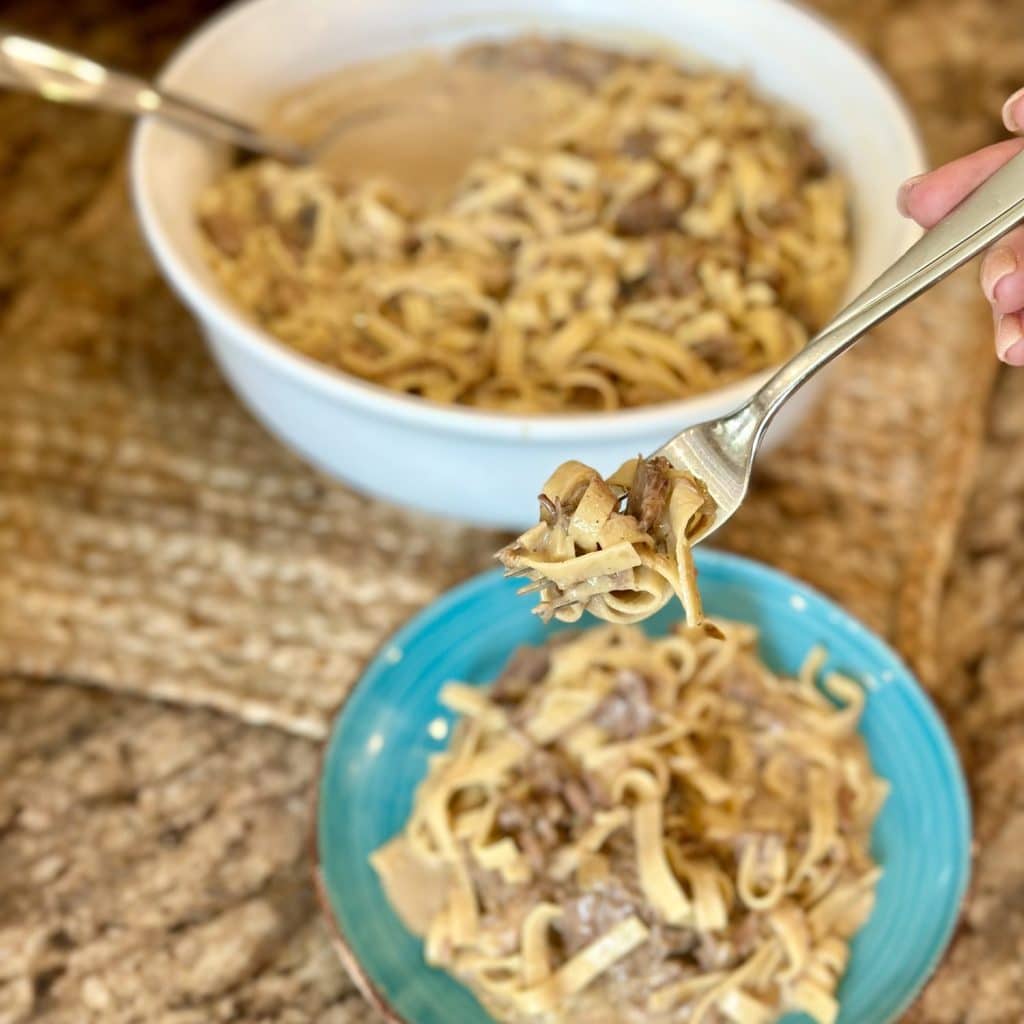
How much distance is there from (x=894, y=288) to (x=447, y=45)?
96cm

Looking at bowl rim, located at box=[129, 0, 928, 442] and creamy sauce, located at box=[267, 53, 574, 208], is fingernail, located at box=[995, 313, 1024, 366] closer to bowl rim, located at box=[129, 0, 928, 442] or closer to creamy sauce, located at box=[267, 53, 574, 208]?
bowl rim, located at box=[129, 0, 928, 442]

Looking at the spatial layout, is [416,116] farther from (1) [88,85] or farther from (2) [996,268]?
(2) [996,268]

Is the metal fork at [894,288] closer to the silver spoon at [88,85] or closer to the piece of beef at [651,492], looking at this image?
the piece of beef at [651,492]

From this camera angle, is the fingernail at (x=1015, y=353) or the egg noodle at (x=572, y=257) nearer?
the fingernail at (x=1015, y=353)

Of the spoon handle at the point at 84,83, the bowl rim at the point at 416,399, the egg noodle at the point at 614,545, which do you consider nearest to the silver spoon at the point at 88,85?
the spoon handle at the point at 84,83

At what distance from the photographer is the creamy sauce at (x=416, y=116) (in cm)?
143

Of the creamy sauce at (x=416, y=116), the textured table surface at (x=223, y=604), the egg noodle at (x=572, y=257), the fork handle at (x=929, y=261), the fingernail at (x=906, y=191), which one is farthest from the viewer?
the creamy sauce at (x=416, y=116)

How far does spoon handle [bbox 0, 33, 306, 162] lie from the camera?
4.14 feet

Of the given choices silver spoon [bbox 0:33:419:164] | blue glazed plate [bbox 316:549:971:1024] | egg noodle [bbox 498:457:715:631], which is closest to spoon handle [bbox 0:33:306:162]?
silver spoon [bbox 0:33:419:164]

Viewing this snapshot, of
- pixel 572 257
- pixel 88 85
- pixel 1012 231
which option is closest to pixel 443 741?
pixel 572 257

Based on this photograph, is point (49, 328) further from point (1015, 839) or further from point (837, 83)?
point (1015, 839)

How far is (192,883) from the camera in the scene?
1044mm

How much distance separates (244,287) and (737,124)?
1.95ft

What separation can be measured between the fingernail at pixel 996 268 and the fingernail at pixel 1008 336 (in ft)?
0.06
